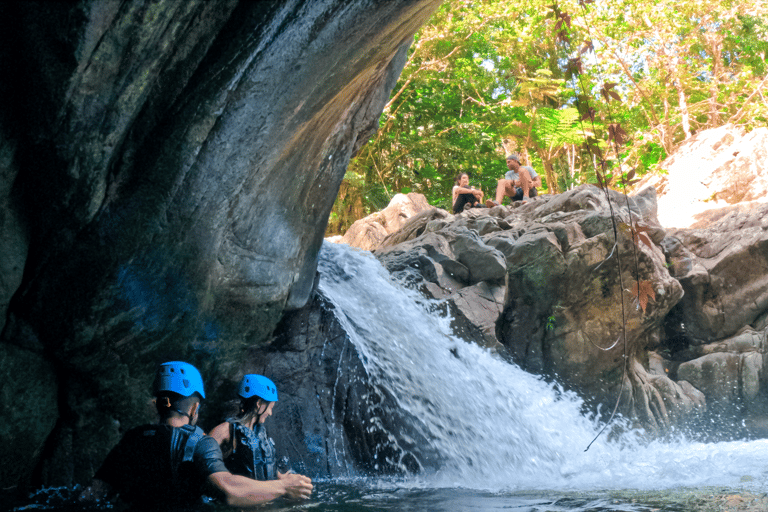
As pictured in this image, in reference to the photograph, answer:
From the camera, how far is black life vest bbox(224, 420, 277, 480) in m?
3.69

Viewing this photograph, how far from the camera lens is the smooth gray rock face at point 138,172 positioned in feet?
12.4

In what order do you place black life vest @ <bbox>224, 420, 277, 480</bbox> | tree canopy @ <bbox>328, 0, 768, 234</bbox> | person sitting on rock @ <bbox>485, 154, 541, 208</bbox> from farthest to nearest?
tree canopy @ <bbox>328, 0, 768, 234</bbox>, person sitting on rock @ <bbox>485, 154, 541, 208</bbox>, black life vest @ <bbox>224, 420, 277, 480</bbox>

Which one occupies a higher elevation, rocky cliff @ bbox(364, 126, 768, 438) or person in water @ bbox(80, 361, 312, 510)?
rocky cliff @ bbox(364, 126, 768, 438)

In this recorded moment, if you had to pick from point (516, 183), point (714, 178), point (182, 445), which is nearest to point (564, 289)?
point (516, 183)

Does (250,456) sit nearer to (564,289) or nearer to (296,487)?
(296,487)

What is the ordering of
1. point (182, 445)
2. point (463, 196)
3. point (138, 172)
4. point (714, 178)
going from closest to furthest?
point (182, 445)
point (138, 172)
point (463, 196)
point (714, 178)

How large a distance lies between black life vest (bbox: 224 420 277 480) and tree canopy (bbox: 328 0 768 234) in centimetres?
1423

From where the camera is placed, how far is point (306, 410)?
594 centimetres

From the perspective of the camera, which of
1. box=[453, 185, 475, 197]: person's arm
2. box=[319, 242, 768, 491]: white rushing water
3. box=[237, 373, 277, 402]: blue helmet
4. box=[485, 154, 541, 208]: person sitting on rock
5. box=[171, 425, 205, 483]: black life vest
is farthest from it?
box=[485, 154, 541, 208]: person sitting on rock

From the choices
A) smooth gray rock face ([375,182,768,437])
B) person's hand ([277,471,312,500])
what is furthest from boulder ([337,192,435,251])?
person's hand ([277,471,312,500])

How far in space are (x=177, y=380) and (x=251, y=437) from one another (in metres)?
0.81

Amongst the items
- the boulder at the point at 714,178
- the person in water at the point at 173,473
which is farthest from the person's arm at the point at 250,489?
the boulder at the point at 714,178

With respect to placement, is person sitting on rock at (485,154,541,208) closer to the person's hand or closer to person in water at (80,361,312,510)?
the person's hand

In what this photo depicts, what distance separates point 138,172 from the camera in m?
4.45
